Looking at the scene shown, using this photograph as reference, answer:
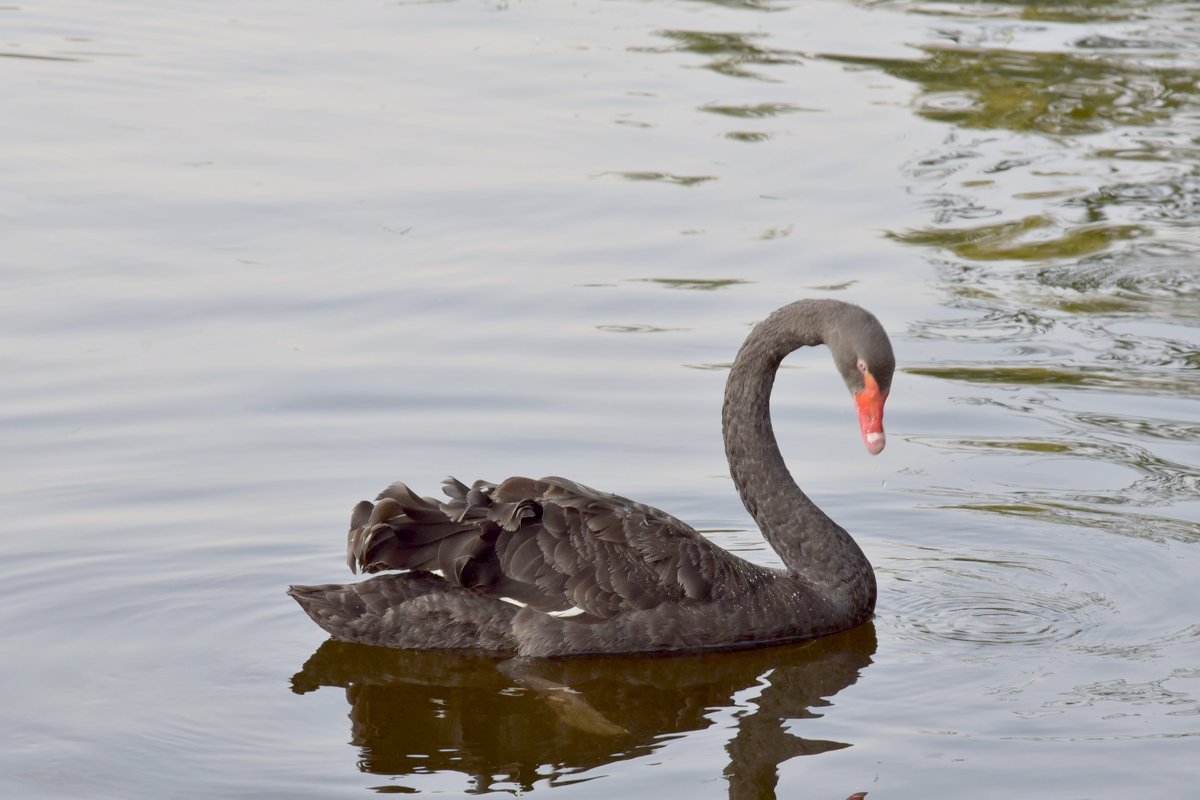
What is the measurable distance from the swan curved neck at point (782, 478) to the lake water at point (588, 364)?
0.24 metres

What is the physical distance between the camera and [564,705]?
20.7 feet

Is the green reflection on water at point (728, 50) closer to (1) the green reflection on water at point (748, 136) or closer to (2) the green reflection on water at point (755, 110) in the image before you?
(2) the green reflection on water at point (755, 110)

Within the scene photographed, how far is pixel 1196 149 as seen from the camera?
13.9 meters

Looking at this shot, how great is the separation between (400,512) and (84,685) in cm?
118

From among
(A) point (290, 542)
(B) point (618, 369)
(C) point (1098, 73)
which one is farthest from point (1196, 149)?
(A) point (290, 542)

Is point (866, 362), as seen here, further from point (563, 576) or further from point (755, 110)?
point (755, 110)

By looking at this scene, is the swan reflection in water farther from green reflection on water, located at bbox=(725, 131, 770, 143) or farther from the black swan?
green reflection on water, located at bbox=(725, 131, 770, 143)

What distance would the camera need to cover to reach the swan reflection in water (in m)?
5.84

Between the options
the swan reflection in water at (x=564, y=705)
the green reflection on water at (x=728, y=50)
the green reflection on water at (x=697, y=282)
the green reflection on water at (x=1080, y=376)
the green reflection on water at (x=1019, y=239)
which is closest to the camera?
the swan reflection in water at (x=564, y=705)

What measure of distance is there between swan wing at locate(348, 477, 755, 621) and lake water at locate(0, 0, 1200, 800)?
26 centimetres

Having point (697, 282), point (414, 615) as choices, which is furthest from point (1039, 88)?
point (414, 615)

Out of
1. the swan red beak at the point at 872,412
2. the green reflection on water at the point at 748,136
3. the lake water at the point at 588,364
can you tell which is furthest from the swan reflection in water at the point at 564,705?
the green reflection on water at the point at 748,136

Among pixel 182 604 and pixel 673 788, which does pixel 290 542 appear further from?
pixel 673 788

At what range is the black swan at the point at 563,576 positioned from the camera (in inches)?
260
